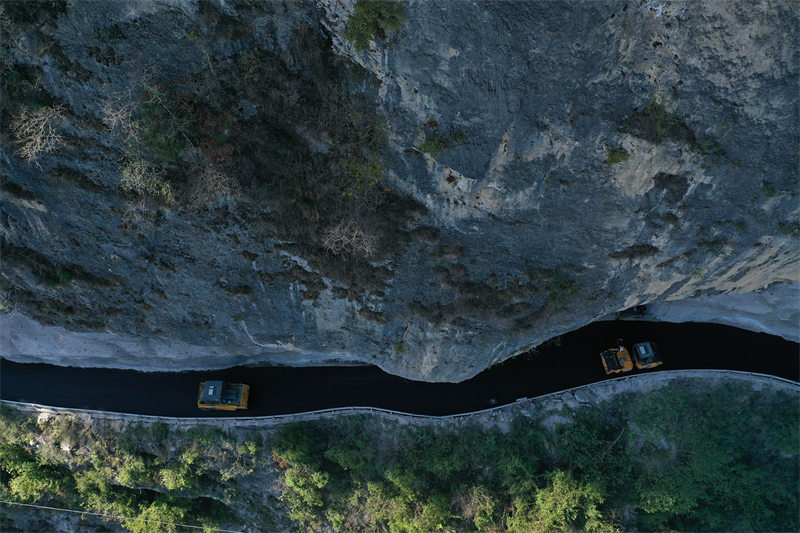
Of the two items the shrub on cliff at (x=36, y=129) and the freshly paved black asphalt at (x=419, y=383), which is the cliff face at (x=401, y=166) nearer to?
the shrub on cliff at (x=36, y=129)

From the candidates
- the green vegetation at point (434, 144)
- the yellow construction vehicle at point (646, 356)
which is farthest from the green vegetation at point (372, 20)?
the yellow construction vehicle at point (646, 356)

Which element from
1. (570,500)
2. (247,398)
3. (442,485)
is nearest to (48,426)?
(247,398)

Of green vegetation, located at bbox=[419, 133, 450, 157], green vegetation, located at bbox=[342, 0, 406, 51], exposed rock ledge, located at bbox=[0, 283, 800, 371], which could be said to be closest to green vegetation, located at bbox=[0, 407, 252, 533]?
exposed rock ledge, located at bbox=[0, 283, 800, 371]

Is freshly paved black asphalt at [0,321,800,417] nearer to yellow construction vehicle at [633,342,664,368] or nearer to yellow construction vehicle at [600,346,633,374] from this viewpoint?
yellow construction vehicle at [600,346,633,374]

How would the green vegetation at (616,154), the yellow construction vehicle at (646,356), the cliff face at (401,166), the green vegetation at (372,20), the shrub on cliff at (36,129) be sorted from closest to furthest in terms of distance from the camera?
the green vegetation at (372,20)
the cliff face at (401,166)
the green vegetation at (616,154)
the shrub on cliff at (36,129)
the yellow construction vehicle at (646,356)

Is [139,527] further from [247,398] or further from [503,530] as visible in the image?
[503,530]

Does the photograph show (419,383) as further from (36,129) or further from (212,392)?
(36,129)
